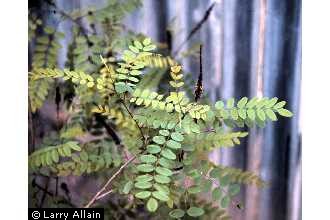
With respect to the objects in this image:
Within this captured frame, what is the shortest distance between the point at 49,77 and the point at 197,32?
395 mm

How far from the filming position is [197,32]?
1.36 metres

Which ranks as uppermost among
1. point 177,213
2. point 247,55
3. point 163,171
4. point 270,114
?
point 247,55

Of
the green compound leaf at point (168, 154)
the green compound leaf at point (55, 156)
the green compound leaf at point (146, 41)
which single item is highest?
the green compound leaf at point (146, 41)

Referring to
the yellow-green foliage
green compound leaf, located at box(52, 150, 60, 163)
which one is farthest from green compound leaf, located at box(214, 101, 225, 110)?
green compound leaf, located at box(52, 150, 60, 163)

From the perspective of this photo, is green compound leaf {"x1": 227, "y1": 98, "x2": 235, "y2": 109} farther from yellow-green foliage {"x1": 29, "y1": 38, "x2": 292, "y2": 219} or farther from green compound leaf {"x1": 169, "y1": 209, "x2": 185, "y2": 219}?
green compound leaf {"x1": 169, "y1": 209, "x2": 185, "y2": 219}

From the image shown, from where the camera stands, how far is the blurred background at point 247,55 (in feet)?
4.42

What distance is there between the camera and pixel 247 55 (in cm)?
137

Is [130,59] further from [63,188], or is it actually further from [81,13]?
[63,188]

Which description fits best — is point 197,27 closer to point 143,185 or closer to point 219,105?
point 219,105

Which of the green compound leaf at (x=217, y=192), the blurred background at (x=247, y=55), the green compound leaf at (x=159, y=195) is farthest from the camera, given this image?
the blurred background at (x=247, y=55)

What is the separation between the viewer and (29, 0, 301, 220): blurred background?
1348 mm

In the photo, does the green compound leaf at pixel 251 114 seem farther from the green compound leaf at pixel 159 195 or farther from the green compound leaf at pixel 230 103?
the green compound leaf at pixel 159 195

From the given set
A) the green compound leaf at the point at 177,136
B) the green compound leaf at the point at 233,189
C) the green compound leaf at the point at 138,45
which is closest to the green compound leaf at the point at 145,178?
the green compound leaf at the point at 177,136

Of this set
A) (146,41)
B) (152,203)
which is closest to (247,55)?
(146,41)
